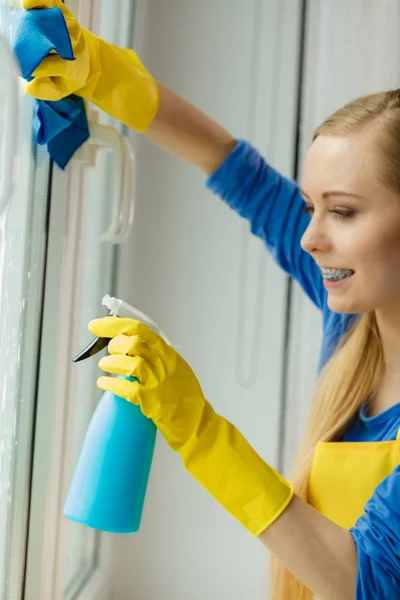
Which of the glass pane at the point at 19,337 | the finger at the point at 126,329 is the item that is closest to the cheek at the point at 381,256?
the finger at the point at 126,329

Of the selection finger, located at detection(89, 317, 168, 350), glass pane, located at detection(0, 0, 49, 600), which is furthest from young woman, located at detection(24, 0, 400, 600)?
glass pane, located at detection(0, 0, 49, 600)

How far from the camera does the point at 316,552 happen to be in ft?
2.54

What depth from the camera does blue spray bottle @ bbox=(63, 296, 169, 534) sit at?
2.40 feet

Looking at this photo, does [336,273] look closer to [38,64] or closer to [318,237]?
[318,237]

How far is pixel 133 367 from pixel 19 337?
0.64 feet

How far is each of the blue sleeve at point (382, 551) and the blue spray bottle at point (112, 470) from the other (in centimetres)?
24

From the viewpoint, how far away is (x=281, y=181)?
3.77 ft

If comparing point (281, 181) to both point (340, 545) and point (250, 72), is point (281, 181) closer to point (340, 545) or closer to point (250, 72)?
point (250, 72)

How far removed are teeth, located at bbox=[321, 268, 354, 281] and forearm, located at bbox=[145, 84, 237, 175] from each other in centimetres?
28

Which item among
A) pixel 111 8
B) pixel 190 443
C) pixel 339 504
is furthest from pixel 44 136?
pixel 339 504

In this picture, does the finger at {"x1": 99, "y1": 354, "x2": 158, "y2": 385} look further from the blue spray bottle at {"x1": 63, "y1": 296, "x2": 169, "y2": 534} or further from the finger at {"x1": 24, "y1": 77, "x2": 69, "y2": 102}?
the finger at {"x1": 24, "y1": 77, "x2": 69, "y2": 102}

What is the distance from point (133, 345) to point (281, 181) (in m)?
0.51

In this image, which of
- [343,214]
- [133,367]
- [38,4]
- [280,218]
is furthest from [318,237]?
[38,4]

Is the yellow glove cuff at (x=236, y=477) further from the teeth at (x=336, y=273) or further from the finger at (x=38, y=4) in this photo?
the finger at (x=38, y=4)
